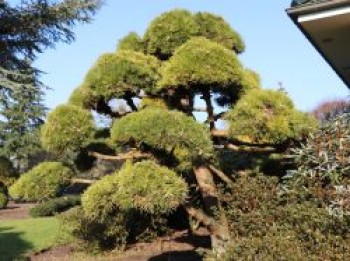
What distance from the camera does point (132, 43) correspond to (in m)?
9.82

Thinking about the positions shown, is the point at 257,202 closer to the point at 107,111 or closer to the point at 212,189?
the point at 212,189

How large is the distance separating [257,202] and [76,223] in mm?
5700

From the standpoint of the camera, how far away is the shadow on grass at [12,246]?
36.8 ft

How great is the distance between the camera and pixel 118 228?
10586mm

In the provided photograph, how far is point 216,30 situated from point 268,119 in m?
2.49

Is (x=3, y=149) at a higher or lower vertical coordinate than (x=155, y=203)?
higher

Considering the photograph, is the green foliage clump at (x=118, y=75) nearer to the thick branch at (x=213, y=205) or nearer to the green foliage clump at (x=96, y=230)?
the thick branch at (x=213, y=205)

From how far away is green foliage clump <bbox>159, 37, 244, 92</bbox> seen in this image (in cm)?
739

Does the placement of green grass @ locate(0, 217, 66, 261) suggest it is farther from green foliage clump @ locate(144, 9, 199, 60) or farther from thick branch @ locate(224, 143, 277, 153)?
green foliage clump @ locate(144, 9, 199, 60)

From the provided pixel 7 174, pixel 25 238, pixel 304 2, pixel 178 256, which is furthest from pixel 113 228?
pixel 7 174

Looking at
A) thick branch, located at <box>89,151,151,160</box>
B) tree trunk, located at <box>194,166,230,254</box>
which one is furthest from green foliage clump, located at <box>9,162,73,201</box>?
tree trunk, located at <box>194,166,230,254</box>

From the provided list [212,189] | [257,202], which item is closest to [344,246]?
[257,202]

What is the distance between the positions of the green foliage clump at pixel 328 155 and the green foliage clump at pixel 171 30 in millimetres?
3614

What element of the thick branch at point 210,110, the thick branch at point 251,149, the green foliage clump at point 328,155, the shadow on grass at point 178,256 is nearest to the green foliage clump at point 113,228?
the shadow on grass at point 178,256
